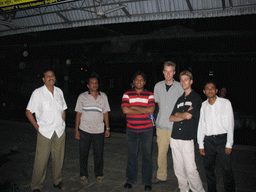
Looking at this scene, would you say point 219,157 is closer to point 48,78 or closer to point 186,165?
point 186,165

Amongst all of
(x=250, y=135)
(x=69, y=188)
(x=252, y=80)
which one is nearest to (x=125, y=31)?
(x=250, y=135)

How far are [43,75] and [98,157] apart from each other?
6.07 feet

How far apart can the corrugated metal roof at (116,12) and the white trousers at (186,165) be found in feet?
13.5

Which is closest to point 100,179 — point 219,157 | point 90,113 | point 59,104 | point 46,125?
point 90,113

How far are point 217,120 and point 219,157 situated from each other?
0.55 meters

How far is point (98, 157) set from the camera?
3.90 meters

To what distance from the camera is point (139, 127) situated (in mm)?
3520

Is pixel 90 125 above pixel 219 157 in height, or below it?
above

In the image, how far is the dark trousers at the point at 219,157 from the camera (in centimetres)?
290

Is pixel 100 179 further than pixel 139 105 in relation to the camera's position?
Yes

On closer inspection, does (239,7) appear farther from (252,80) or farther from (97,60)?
(252,80)

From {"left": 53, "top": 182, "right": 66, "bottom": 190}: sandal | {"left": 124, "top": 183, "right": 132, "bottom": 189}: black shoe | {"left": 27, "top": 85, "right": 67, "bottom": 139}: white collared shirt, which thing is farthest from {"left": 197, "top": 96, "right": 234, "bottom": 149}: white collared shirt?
{"left": 53, "top": 182, "right": 66, "bottom": 190}: sandal

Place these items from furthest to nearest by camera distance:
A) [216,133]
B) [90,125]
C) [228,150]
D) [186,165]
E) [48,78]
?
[90,125], [48,78], [186,165], [216,133], [228,150]

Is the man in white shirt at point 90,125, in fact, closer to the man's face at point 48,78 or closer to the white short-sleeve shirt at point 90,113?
the white short-sleeve shirt at point 90,113
